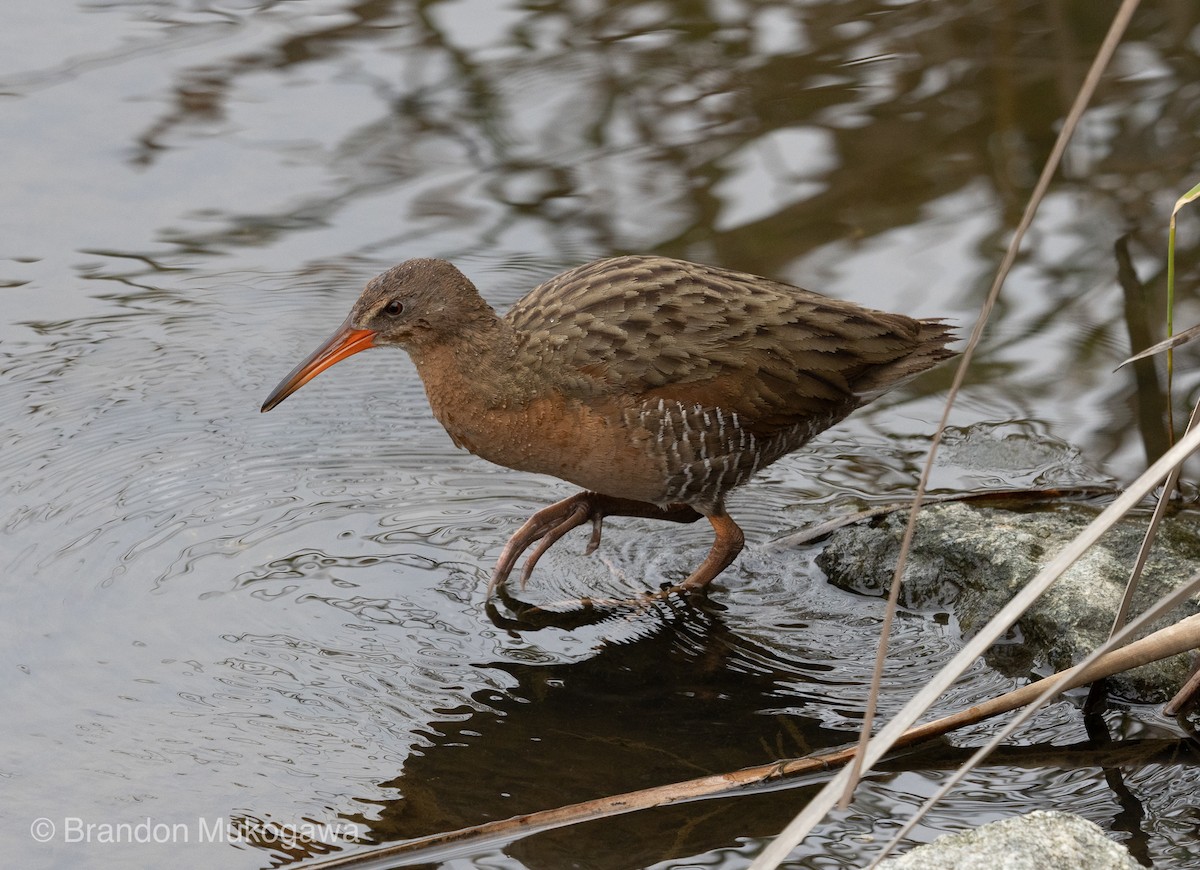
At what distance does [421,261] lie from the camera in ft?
14.0

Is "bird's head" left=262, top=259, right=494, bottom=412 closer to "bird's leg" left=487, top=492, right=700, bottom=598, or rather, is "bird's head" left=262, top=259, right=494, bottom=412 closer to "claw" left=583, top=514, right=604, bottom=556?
"bird's leg" left=487, top=492, right=700, bottom=598

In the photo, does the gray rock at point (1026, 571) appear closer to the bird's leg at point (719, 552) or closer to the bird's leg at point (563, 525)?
the bird's leg at point (719, 552)

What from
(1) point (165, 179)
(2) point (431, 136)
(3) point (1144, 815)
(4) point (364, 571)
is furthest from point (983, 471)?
(1) point (165, 179)

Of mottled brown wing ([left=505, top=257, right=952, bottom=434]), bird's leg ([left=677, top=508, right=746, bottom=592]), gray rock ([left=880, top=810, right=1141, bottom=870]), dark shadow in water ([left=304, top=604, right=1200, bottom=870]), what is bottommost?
dark shadow in water ([left=304, top=604, right=1200, bottom=870])

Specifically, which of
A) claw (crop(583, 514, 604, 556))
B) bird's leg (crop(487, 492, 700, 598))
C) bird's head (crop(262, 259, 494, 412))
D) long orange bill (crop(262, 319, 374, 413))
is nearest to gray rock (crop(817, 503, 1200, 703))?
bird's leg (crop(487, 492, 700, 598))

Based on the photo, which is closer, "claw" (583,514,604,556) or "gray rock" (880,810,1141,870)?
"gray rock" (880,810,1141,870)

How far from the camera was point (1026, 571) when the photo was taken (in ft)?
13.4

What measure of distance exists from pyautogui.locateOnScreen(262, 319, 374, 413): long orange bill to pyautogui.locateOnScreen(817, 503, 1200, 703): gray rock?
148cm

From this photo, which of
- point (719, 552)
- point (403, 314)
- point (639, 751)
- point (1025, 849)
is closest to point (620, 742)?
point (639, 751)

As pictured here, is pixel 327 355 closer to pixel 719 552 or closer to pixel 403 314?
pixel 403 314

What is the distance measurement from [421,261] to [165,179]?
7.54ft

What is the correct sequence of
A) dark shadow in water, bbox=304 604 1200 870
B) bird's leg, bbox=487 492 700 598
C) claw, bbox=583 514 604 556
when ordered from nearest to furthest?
1. dark shadow in water, bbox=304 604 1200 870
2. bird's leg, bbox=487 492 700 598
3. claw, bbox=583 514 604 556

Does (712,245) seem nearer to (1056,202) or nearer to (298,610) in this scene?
(1056,202)

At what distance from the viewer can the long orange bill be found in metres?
4.26
